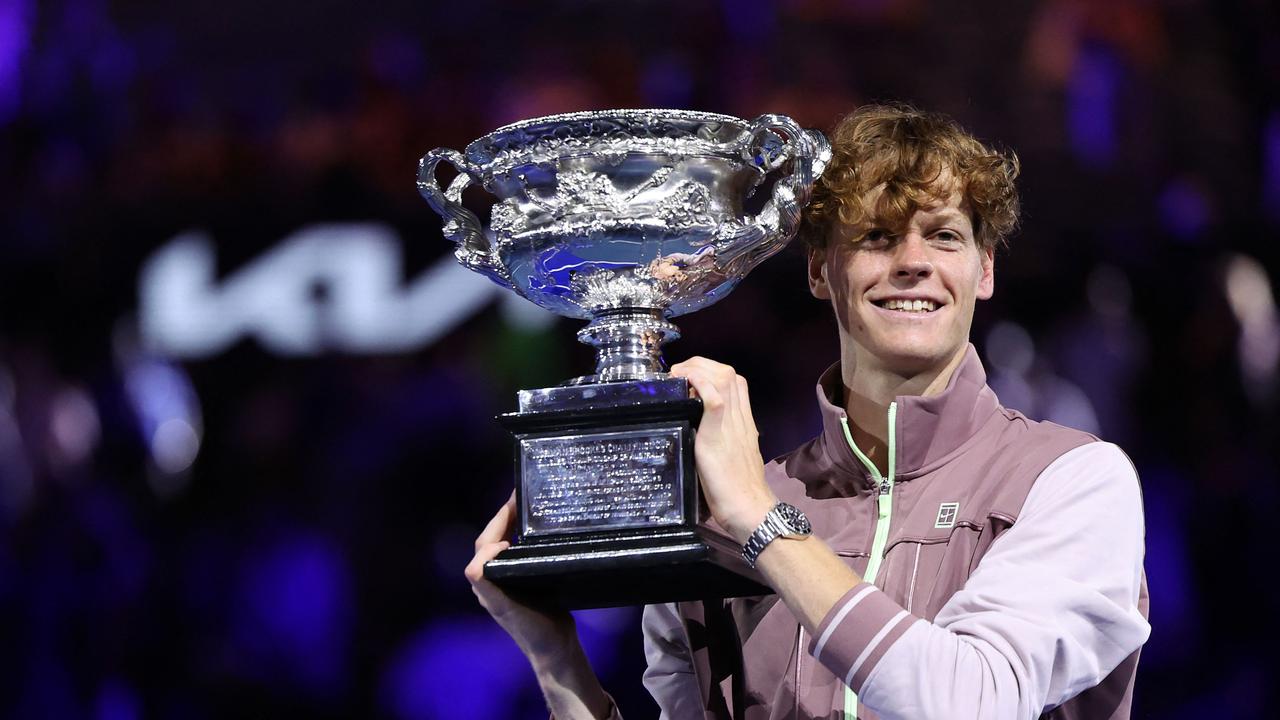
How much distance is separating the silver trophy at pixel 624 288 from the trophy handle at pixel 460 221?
0.19ft

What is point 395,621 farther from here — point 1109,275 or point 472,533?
point 1109,275

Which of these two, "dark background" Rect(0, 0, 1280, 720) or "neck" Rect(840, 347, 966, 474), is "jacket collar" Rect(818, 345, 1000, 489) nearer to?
"neck" Rect(840, 347, 966, 474)

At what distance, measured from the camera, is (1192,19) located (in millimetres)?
2908

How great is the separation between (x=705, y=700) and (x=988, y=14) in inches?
67.4

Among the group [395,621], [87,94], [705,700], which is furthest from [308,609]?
[705,700]

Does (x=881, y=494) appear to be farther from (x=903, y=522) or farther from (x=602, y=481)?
(x=602, y=481)

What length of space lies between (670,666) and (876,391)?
0.42 meters

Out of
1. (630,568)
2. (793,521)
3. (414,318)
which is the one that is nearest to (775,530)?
(793,521)

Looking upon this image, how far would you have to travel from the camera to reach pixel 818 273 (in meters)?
1.83

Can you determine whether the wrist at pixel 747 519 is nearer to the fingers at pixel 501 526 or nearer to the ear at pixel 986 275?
the fingers at pixel 501 526

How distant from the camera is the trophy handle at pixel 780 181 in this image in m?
1.58

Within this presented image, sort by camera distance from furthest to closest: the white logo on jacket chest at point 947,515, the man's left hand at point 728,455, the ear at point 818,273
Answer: the ear at point 818,273 → the white logo on jacket chest at point 947,515 → the man's left hand at point 728,455

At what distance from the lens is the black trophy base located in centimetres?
148

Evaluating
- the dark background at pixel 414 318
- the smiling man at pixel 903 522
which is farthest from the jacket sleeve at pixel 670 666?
the dark background at pixel 414 318
